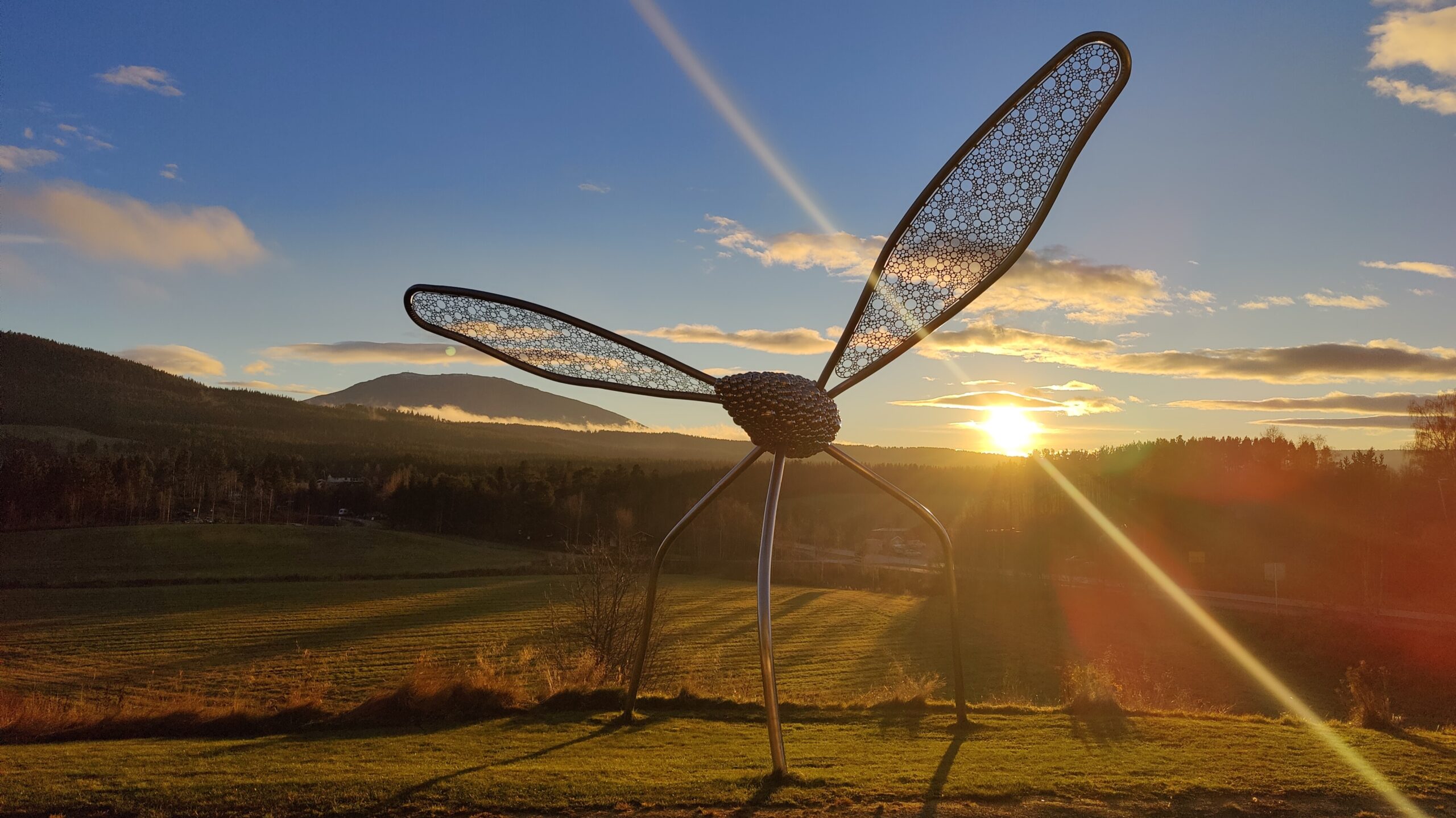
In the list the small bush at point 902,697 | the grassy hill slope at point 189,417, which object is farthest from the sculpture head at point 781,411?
the grassy hill slope at point 189,417

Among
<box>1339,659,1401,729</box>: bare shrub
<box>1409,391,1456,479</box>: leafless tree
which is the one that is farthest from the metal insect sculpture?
<box>1409,391,1456,479</box>: leafless tree

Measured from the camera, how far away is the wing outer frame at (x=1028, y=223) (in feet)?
26.4

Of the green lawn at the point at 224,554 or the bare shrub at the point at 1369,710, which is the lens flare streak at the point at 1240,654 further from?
the green lawn at the point at 224,554

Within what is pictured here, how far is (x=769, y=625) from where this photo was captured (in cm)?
843

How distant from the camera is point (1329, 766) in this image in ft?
33.3

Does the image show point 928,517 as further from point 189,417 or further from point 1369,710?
point 189,417

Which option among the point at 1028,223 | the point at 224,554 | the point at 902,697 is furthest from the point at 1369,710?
the point at 224,554

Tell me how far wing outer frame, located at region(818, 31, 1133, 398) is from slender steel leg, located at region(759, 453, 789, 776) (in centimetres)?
142

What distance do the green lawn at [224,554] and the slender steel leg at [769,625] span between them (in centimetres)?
5978

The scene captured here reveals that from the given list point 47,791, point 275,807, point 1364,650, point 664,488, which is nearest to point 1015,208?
point 275,807

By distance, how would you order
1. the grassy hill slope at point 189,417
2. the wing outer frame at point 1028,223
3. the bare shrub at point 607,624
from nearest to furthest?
the wing outer frame at point 1028,223
the bare shrub at point 607,624
the grassy hill slope at point 189,417

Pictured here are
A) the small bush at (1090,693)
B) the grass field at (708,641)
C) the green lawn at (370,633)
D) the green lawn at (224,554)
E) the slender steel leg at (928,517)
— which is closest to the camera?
the slender steel leg at (928,517)

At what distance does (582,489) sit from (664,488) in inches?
368

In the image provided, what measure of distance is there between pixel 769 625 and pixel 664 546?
2.37 metres
